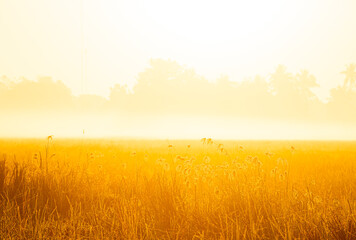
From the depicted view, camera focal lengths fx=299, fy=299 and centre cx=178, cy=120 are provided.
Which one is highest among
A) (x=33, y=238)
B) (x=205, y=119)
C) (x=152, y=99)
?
(x=152, y=99)

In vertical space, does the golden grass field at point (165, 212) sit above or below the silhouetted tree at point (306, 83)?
below

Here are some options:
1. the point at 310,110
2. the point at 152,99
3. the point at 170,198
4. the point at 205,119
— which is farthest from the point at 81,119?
the point at 170,198

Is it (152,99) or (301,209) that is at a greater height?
(152,99)

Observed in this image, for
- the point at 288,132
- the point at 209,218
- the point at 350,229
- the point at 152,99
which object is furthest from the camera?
the point at 288,132

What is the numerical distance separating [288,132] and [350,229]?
213 feet

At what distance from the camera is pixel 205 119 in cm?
6122

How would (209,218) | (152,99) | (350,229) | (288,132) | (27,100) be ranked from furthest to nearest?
(27,100), (288,132), (152,99), (209,218), (350,229)

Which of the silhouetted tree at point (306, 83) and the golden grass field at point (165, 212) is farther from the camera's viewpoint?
the silhouetted tree at point (306, 83)

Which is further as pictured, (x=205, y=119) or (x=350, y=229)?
(x=205, y=119)

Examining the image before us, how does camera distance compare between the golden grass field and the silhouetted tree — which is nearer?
the golden grass field

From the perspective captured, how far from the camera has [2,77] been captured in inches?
2653

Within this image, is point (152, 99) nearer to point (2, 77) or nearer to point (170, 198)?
point (2, 77)

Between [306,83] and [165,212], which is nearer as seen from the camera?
[165,212]

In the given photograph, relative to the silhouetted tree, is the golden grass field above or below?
below
